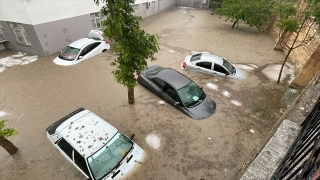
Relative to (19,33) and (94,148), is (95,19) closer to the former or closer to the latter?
(19,33)

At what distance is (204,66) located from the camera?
966cm

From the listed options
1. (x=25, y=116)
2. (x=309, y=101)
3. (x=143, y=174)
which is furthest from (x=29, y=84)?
(x=309, y=101)

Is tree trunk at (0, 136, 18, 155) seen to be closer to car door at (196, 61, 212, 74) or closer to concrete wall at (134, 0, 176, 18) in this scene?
car door at (196, 61, 212, 74)

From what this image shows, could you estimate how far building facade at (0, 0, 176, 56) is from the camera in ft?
32.4

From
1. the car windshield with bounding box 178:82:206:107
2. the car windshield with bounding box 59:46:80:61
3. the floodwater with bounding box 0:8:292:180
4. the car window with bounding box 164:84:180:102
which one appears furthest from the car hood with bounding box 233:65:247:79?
the car windshield with bounding box 59:46:80:61

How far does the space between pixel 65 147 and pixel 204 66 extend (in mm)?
7632

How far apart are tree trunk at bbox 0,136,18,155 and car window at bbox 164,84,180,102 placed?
18.1 feet

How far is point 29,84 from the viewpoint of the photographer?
28.3 ft

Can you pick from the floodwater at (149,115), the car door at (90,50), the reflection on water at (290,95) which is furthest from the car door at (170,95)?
the car door at (90,50)

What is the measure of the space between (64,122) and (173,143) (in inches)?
141

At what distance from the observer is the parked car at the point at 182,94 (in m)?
7.04

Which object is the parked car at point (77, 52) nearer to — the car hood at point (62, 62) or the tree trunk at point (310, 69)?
the car hood at point (62, 62)

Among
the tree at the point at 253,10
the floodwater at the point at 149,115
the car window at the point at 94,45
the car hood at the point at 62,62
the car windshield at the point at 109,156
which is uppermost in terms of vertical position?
the tree at the point at 253,10

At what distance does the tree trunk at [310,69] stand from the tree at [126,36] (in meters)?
7.70
